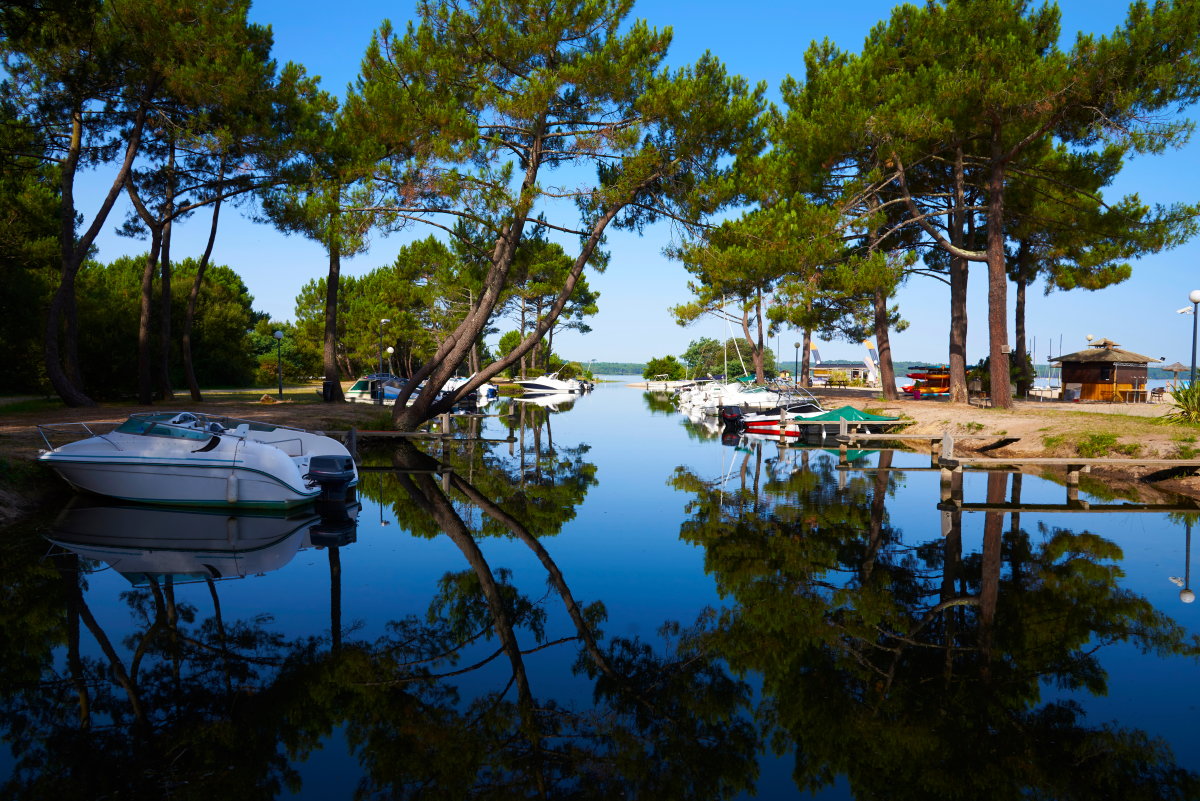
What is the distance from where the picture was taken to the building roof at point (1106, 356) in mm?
30359

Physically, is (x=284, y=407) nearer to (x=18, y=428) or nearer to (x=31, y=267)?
(x=18, y=428)

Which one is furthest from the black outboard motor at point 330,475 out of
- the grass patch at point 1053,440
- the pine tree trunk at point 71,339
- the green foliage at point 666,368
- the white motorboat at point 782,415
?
the green foliage at point 666,368

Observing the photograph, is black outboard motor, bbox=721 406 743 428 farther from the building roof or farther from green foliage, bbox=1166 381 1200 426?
the building roof

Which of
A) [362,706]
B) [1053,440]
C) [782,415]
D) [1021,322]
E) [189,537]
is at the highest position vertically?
[1021,322]

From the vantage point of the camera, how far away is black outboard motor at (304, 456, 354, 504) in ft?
34.9

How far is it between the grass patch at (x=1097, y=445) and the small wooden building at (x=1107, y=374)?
1754 cm

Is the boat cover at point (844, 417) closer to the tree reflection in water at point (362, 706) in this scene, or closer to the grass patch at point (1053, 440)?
the grass patch at point (1053, 440)

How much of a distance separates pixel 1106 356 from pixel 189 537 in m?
33.8

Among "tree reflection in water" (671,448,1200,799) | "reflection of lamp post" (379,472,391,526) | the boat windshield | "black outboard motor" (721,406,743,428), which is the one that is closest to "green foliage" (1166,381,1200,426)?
"tree reflection in water" (671,448,1200,799)

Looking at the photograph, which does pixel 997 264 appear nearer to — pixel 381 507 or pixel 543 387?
pixel 381 507

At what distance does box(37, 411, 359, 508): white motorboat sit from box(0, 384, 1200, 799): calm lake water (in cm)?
32

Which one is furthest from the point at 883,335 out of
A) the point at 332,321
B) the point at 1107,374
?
the point at 332,321

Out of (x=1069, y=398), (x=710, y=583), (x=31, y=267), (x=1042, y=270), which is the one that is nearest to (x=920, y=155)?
(x=1042, y=270)

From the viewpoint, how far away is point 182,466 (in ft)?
32.5
